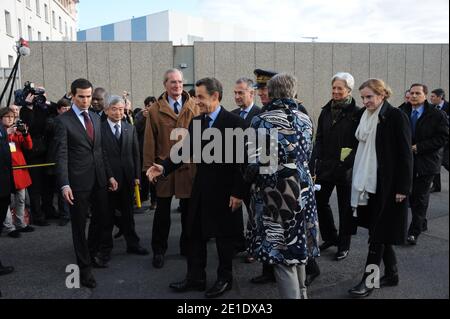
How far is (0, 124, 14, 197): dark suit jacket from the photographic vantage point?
400 centimetres

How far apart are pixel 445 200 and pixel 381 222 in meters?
4.39

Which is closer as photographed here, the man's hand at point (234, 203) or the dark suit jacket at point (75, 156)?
the man's hand at point (234, 203)

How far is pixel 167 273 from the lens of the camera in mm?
3896

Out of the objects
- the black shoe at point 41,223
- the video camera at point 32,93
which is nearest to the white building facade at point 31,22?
the video camera at point 32,93

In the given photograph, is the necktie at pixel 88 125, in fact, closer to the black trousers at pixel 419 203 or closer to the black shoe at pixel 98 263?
the black shoe at pixel 98 263

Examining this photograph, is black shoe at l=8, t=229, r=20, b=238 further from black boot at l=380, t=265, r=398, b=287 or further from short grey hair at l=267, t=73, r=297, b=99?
black boot at l=380, t=265, r=398, b=287

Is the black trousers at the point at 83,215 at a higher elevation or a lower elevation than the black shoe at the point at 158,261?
higher

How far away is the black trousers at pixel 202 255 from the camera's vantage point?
341 centimetres

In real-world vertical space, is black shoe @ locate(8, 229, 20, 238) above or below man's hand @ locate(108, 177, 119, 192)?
below

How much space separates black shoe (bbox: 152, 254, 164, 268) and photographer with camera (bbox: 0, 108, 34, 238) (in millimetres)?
2262

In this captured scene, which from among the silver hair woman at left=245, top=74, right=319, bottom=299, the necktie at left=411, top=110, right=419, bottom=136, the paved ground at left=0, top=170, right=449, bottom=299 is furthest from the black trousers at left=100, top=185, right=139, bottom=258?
the necktie at left=411, top=110, right=419, bottom=136

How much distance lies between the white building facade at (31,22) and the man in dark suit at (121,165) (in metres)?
21.5

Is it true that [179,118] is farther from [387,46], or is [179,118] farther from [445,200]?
[387,46]

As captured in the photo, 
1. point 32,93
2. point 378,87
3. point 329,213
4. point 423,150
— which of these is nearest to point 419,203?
point 423,150
